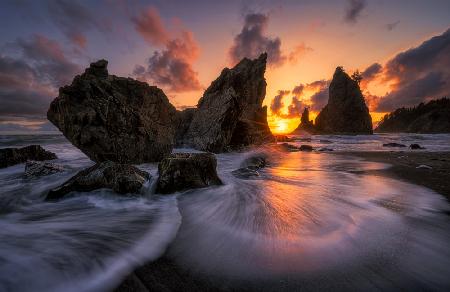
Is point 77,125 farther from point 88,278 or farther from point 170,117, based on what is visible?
point 88,278

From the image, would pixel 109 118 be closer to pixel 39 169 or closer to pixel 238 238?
pixel 39 169

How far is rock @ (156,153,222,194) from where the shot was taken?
13.7ft

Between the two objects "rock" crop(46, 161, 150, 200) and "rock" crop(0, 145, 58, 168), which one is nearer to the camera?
"rock" crop(46, 161, 150, 200)

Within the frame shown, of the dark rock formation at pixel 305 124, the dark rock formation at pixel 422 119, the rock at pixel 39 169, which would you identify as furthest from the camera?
the dark rock formation at pixel 305 124

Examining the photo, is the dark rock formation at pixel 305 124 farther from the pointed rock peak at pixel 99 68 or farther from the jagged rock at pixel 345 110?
the pointed rock peak at pixel 99 68

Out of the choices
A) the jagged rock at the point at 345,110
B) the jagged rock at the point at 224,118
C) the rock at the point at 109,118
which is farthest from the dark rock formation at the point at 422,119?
the rock at the point at 109,118

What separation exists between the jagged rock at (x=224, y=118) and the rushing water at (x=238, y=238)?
7.70 m

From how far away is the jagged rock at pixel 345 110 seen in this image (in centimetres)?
6744

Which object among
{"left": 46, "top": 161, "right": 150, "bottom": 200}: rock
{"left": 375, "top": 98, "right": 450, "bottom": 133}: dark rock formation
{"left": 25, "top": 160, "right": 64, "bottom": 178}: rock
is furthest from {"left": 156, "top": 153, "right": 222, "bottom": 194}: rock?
{"left": 375, "top": 98, "right": 450, "bottom": 133}: dark rock formation

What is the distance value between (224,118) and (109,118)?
227 inches

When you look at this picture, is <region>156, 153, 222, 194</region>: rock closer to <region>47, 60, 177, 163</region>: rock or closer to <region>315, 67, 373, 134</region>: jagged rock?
<region>47, 60, 177, 163</region>: rock

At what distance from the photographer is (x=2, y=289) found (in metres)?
1.57

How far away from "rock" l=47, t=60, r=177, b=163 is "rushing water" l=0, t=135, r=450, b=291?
267 cm

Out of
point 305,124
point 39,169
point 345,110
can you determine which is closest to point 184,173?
point 39,169
